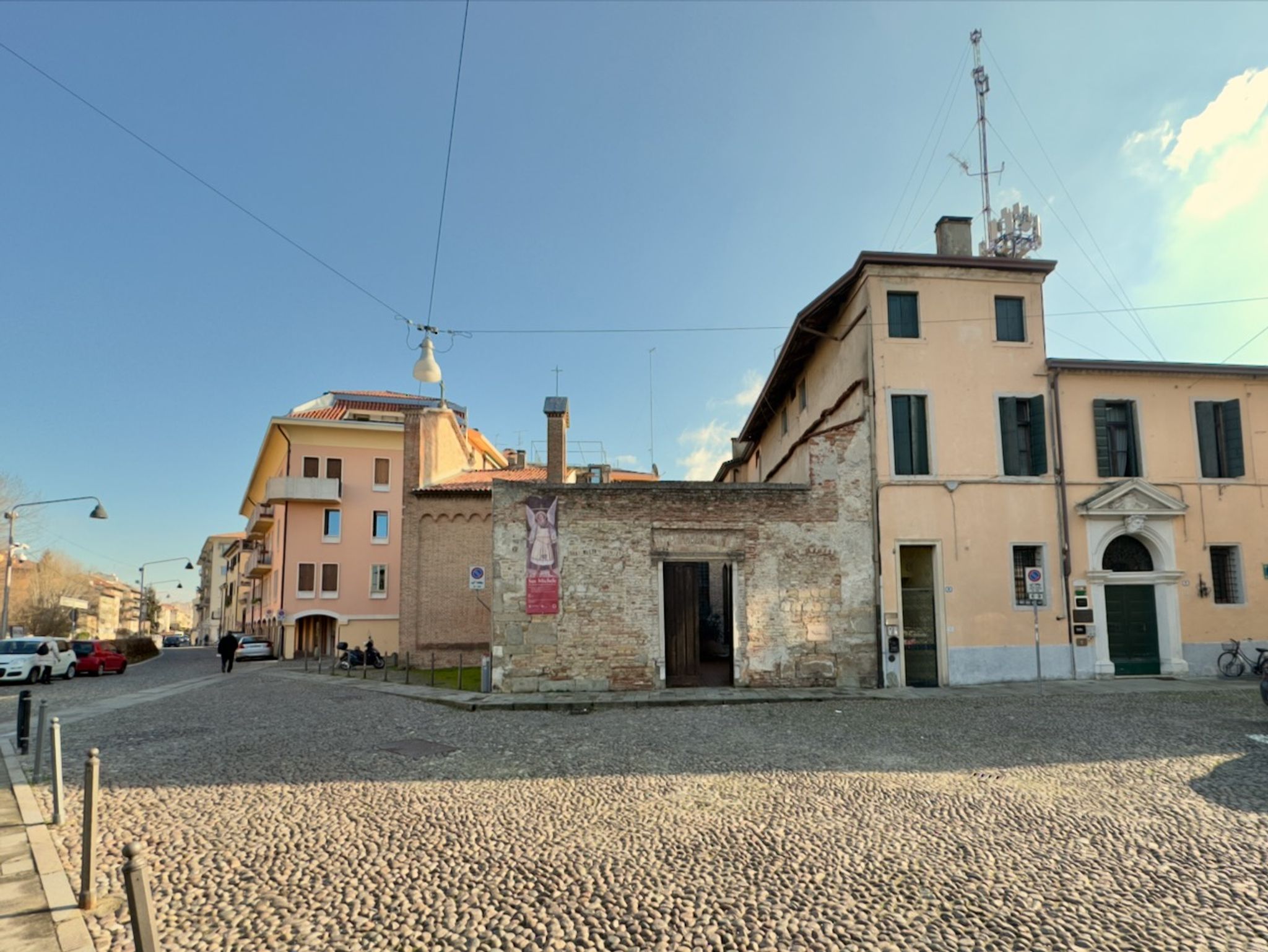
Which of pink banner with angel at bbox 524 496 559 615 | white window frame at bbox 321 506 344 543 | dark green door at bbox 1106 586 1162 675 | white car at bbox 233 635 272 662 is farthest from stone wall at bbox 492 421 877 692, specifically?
white car at bbox 233 635 272 662

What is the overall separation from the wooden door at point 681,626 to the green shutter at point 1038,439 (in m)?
8.76

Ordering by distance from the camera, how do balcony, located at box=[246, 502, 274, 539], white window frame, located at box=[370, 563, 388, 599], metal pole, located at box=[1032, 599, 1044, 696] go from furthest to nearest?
balcony, located at box=[246, 502, 274, 539] → white window frame, located at box=[370, 563, 388, 599] → metal pole, located at box=[1032, 599, 1044, 696]

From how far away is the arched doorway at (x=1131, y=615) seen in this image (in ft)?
55.8

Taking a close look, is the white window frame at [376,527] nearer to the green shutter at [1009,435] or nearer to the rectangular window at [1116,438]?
the green shutter at [1009,435]

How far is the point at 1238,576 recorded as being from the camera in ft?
57.4

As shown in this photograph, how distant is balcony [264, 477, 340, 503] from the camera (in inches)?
1362

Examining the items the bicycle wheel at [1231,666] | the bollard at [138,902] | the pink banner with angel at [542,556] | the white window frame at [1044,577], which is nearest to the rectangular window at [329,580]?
the pink banner with angel at [542,556]

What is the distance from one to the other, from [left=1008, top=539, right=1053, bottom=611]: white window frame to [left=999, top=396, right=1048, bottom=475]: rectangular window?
169cm

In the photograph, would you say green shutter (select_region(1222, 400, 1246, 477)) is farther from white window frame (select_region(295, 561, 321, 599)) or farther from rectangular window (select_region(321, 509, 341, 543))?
white window frame (select_region(295, 561, 321, 599))

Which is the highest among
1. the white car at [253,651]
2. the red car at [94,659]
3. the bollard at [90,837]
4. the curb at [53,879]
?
the bollard at [90,837]

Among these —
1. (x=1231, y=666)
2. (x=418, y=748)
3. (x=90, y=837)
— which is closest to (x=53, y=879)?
(x=90, y=837)

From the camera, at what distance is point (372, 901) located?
4.82m

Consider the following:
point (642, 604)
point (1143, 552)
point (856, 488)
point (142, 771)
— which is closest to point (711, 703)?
point (642, 604)

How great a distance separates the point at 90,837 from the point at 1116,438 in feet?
67.7
